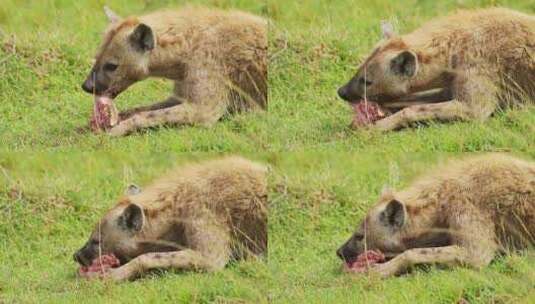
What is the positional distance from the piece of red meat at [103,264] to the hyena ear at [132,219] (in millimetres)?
193

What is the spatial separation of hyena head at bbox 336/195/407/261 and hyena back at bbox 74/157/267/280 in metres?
0.55

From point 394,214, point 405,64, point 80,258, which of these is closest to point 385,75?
point 405,64

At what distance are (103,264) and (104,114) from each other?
885 millimetres

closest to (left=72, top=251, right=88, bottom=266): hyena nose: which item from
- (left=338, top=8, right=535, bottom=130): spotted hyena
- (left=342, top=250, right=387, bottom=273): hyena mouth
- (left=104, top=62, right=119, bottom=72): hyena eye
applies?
(left=104, top=62, right=119, bottom=72): hyena eye

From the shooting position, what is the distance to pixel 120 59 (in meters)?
14.8

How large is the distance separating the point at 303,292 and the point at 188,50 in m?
1.57

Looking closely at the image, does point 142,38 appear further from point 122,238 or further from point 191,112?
point 122,238

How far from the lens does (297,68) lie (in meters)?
15.4

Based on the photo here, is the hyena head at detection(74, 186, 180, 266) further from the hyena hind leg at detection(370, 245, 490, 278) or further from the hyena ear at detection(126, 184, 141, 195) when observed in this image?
the hyena hind leg at detection(370, 245, 490, 278)

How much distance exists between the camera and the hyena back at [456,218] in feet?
47.4

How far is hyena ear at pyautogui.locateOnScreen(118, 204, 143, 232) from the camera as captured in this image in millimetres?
14586

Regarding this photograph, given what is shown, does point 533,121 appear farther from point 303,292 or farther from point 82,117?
point 82,117

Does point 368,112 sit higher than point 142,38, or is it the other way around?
point 142,38

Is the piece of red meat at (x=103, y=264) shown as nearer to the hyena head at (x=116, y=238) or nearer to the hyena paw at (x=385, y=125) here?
the hyena head at (x=116, y=238)
